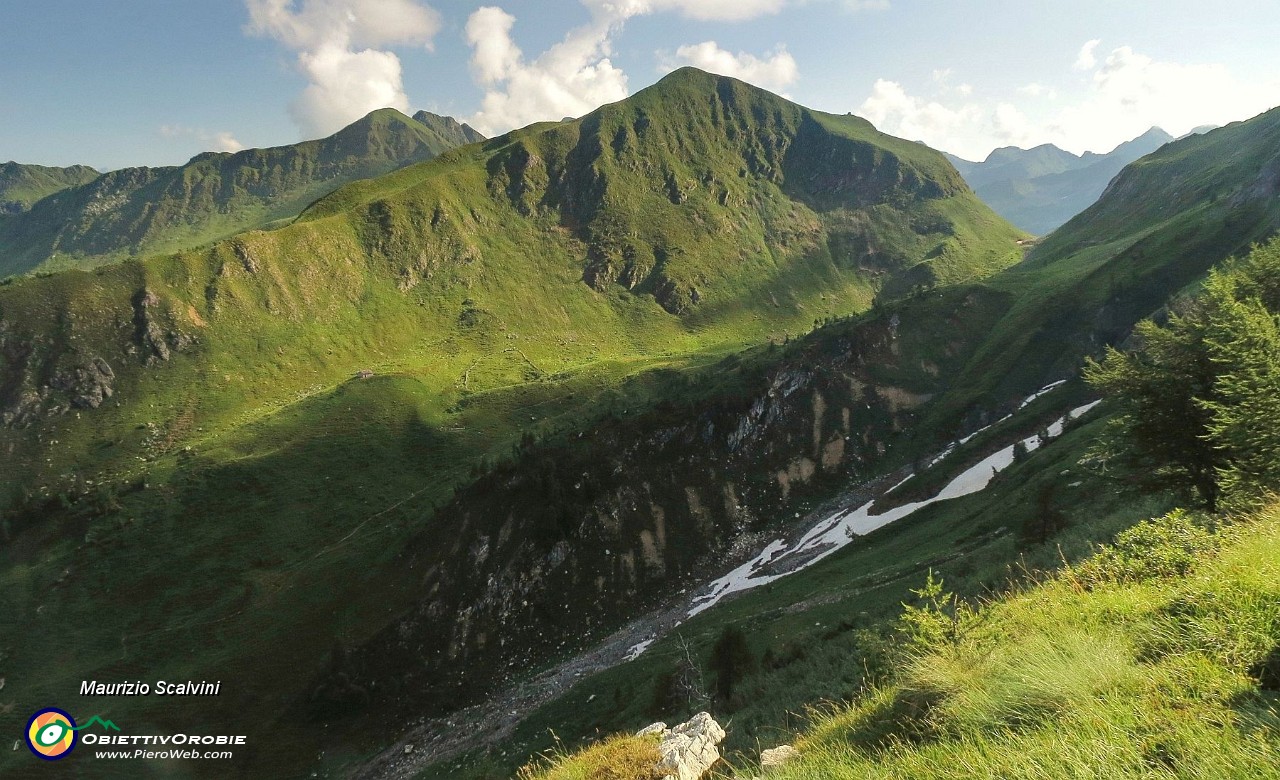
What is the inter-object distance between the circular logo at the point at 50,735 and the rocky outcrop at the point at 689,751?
222 feet

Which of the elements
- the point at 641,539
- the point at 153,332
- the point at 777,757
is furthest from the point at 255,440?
the point at 777,757

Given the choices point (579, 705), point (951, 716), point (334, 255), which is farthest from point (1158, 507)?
point (334, 255)

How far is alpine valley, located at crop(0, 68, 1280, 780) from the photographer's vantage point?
8523 millimetres

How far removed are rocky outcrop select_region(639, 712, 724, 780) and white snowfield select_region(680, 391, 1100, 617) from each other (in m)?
50.1

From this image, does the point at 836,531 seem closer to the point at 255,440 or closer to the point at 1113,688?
the point at 1113,688

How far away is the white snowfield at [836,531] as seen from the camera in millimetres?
65000

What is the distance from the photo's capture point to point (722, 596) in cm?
6369

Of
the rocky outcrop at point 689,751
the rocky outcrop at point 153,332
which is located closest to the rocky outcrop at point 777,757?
the rocky outcrop at point 689,751

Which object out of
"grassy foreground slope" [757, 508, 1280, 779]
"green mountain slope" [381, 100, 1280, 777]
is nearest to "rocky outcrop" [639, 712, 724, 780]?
"green mountain slope" [381, 100, 1280, 777]

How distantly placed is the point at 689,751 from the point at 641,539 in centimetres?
6160

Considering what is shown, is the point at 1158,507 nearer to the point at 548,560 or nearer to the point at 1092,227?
the point at 548,560

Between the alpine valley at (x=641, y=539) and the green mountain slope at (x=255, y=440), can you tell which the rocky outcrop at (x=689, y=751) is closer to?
the alpine valley at (x=641, y=539)

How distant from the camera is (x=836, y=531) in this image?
71812 millimetres

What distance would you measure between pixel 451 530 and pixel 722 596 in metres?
35.6
